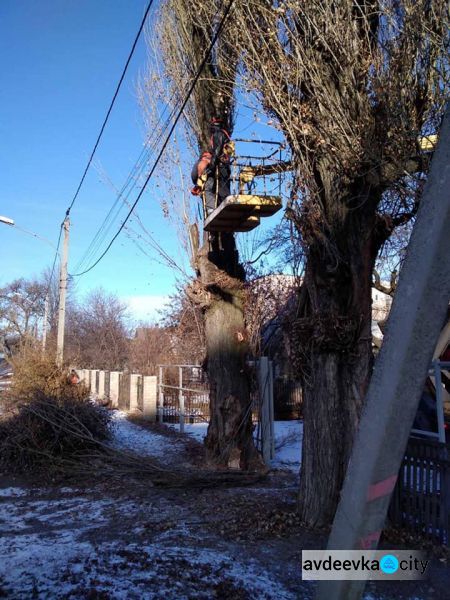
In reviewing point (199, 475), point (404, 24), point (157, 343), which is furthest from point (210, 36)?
point (157, 343)

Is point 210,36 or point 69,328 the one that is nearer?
point 210,36

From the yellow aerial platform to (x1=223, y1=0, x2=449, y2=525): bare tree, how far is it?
4.38ft

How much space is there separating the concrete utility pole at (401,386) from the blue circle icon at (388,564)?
9.24 feet

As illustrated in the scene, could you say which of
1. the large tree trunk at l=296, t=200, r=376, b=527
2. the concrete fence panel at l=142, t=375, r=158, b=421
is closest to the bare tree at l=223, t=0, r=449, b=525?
the large tree trunk at l=296, t=200, r=376, b=527

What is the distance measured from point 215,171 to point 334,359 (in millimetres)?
4196

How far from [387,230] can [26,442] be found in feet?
23.1

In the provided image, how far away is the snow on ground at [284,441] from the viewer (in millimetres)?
10555

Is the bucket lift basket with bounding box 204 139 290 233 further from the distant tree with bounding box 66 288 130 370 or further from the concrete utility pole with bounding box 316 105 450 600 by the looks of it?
the distant tree with bounding box 66 288 130 370

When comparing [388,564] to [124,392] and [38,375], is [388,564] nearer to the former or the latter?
[38,375]

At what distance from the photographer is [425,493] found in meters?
5.73

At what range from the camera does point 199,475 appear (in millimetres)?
8195

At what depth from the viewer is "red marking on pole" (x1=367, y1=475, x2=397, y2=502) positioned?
8.25ft

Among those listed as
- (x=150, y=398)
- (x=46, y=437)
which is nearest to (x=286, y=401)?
(x=150, y=398)

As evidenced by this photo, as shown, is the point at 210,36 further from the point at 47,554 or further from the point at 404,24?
the point at 47,554
